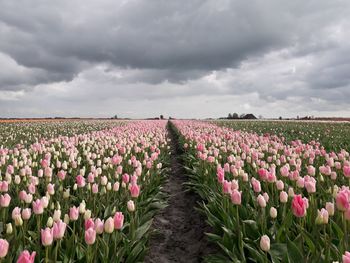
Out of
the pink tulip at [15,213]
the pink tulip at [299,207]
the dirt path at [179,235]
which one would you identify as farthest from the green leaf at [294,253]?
the pink tulip at [15,213]

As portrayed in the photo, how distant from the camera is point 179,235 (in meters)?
5.78

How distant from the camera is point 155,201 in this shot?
680 cm

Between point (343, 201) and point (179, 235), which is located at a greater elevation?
point (343, 201)

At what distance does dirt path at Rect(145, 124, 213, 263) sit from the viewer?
4.88 metres

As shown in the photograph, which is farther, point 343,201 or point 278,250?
point 278,250

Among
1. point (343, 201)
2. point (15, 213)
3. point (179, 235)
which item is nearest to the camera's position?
point (343, 201)

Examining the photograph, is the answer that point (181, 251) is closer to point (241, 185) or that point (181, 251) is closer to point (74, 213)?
point (241, 185)

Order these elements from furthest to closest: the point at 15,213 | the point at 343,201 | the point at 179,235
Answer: the point at 179,235
the point at 15,213
the point at 343,201

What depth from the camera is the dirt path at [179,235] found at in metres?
4.88

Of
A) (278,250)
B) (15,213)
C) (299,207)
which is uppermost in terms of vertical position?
(299,207)

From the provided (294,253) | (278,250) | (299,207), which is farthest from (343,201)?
(278,250)

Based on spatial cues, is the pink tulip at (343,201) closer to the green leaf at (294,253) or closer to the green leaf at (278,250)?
the green leaf at (294,253)

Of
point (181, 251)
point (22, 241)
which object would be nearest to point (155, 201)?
point (181, 251)

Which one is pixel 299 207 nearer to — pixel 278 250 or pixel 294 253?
pixel 294 253
